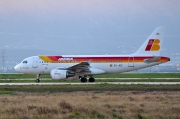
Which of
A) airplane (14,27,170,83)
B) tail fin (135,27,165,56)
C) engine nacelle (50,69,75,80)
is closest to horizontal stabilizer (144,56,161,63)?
airplane (14,27,170,83)

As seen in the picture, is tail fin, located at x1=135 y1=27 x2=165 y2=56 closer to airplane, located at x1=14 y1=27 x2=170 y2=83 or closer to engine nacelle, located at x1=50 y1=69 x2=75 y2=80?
airplane, located at x1=14 y1=27 x2=170 y2=83

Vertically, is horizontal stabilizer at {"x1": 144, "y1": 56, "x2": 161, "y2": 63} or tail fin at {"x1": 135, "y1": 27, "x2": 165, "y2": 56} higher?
tail fin at {"x1": 135, "y1": 27, "x2": 165, "y2": 56}

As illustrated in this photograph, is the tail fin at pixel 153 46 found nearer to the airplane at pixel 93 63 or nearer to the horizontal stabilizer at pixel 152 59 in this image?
the airplane at pixel 93 63

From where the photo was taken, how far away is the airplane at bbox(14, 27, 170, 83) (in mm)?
52969

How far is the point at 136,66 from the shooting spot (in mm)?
53750

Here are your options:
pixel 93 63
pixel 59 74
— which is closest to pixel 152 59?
pixel 93 63

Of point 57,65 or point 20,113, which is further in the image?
point 57,65

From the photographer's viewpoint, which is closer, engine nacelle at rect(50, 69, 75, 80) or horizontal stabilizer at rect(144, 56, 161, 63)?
engine nacelle at rect(50, 69, 75, 80)

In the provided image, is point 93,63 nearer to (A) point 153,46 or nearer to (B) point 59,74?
(B) point 59,74

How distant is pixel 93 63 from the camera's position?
177 ft

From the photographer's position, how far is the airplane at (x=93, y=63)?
5297 cm

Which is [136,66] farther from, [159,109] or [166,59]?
[159,109]

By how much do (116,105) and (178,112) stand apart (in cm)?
419

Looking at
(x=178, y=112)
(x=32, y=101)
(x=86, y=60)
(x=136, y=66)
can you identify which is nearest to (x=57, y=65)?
(x=86, y=60)
